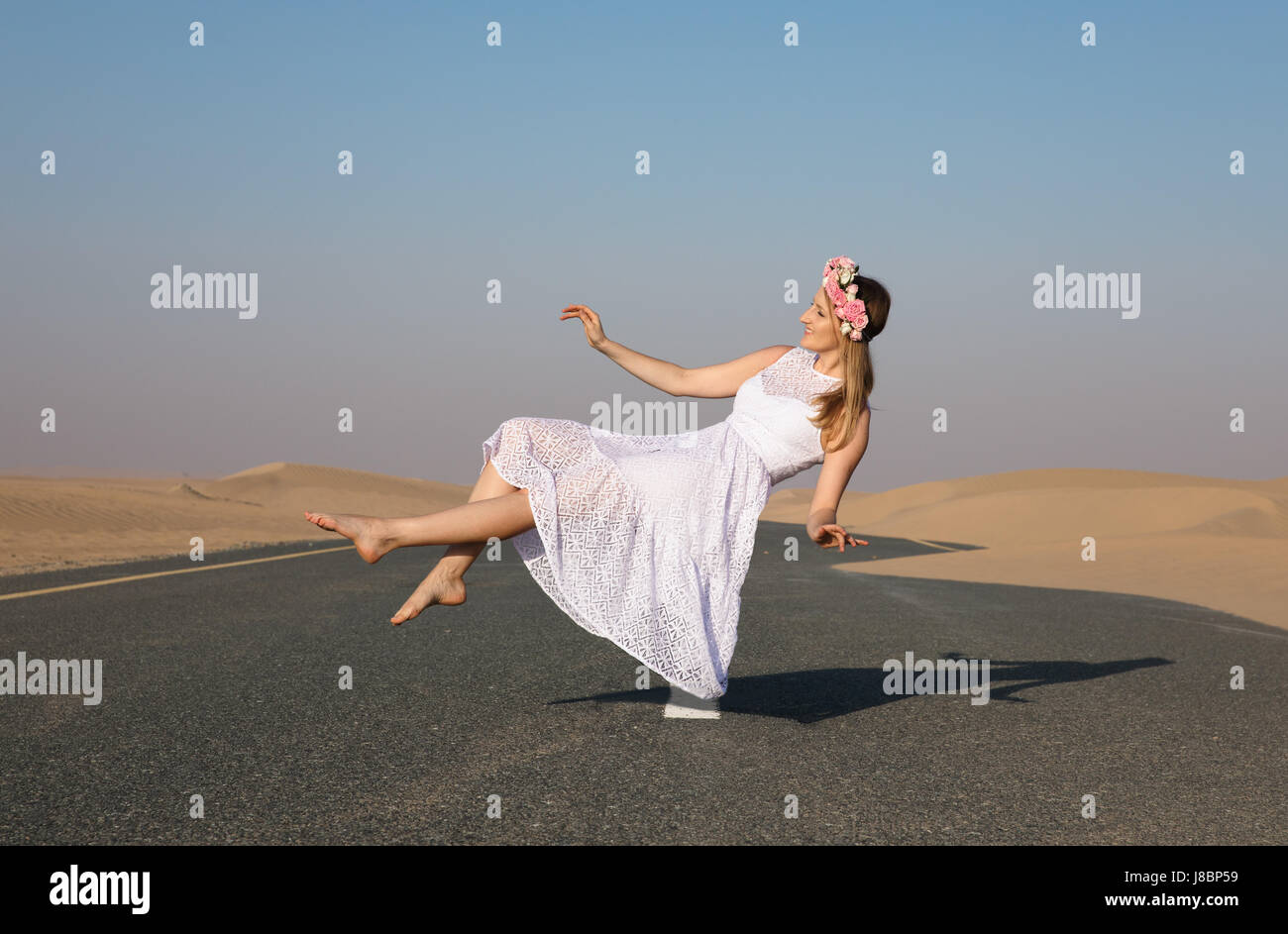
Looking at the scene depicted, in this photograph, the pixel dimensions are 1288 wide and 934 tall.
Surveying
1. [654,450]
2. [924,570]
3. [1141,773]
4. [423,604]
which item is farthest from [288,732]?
[924,570]

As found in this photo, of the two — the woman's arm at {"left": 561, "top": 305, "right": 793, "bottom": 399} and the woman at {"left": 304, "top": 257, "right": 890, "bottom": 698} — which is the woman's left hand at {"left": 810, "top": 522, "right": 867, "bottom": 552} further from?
the woman's arm at {"left": 561, "top": 305, "right": 793, "bottom": 399}

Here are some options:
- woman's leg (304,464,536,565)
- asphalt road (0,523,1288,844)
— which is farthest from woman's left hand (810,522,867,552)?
woman's leg (304,464,536,565)

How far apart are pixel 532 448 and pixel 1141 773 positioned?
3.07m

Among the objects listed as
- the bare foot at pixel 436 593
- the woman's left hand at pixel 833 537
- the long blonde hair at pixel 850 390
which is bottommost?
the bare foot at pixel 436 593

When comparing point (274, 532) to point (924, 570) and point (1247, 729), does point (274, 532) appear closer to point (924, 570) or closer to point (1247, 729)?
point (924, 570)

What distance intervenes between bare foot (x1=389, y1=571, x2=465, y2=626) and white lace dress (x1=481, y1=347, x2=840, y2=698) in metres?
0.37

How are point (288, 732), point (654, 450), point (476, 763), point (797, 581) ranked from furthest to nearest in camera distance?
1. point (797, 581)
2. point (654, 450)
3. point (288, 732)
4. point (476, 763)

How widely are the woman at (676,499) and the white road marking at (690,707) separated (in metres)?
0.47

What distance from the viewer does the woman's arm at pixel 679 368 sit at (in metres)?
6.04

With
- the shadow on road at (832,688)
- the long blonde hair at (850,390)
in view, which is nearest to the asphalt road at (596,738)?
the shadow on road at (832,688)

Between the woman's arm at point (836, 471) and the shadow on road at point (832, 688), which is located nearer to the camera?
the woman's arm at point (836, 471)

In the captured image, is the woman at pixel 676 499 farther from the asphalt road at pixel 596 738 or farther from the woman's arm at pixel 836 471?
the asphalt road at pixel 596 738

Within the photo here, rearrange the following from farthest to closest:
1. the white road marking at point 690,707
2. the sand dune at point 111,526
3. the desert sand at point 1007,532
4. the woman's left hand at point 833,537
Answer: the sand dune at point 111,526
the desert sand at point 1007,532
the white road marking at point 690,707
the woman's left hand at point 833,537

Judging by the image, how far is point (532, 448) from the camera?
5.68 meters
